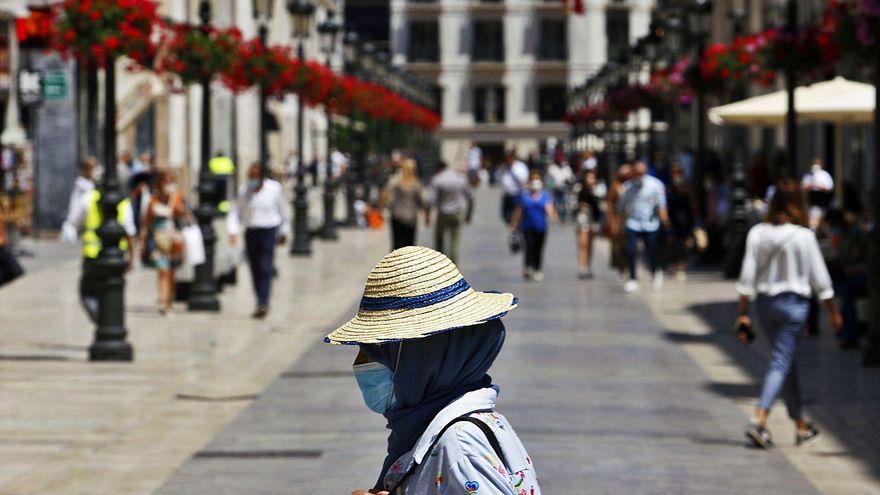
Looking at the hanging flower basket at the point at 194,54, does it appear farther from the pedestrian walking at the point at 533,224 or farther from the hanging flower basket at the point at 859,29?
the hanging flower basket at the point at 859,29

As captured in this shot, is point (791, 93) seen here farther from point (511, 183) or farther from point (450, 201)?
point (511, 183)

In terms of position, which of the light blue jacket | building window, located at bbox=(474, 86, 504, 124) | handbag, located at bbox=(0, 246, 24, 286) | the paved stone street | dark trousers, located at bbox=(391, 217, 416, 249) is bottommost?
the paved stone street

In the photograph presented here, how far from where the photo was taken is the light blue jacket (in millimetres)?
3605

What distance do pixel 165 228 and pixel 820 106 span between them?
8.62m

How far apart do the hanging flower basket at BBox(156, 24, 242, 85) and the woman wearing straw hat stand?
18.5 m

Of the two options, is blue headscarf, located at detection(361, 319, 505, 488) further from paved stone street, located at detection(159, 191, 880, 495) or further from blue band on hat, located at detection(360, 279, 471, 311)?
paved stone street, located at detection(159, 191, 880, 495)

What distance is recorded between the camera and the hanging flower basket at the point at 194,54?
22094mm

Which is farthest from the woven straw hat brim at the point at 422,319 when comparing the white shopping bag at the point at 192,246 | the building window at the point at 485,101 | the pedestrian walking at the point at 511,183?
the building window at the point at 485,101

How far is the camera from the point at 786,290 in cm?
1091

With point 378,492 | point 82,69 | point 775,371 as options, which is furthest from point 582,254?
point 378,492

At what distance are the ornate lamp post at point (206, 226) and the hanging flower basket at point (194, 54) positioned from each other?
13 centimetres

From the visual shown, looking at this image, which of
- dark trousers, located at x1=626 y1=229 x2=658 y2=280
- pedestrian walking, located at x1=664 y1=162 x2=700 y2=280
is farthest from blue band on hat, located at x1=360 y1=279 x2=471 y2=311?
pedestrian walking, located at x1=664 y1=162 x2=700 y2=280

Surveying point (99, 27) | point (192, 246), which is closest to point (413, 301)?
point (99, 27)

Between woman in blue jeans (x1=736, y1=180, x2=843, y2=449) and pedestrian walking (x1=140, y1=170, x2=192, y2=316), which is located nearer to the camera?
woman in blue jeans (x1=736, y1=180, x2=843, y2=449)
